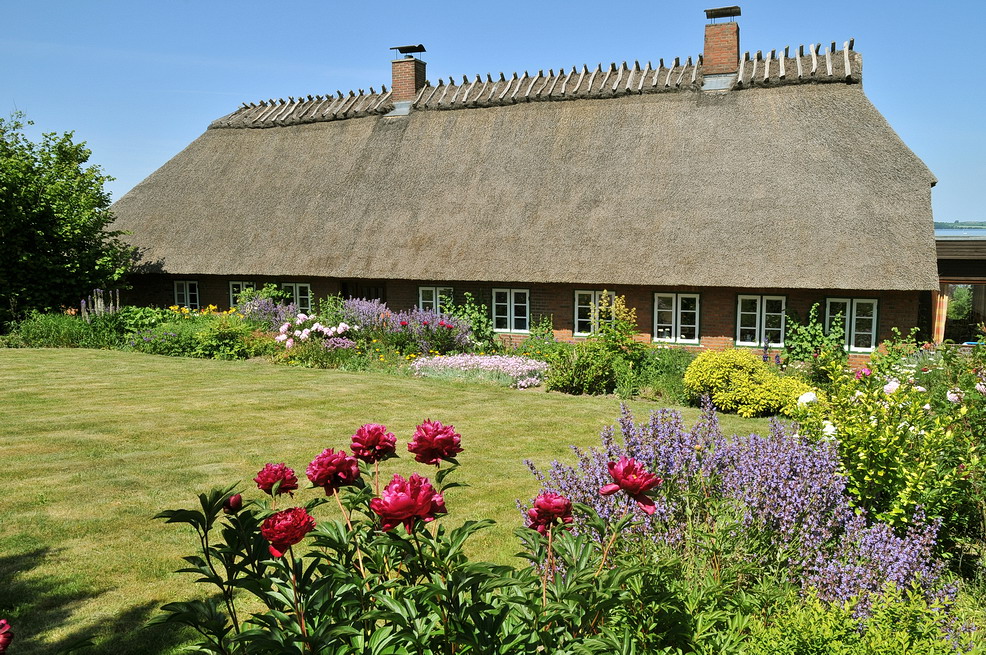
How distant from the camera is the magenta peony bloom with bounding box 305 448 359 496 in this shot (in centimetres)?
278

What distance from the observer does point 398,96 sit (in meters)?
20.1

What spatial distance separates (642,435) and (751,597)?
142 cm

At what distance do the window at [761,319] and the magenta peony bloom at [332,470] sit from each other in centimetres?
1283

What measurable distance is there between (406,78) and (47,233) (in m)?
10.4

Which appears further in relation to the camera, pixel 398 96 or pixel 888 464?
pixel 398 96

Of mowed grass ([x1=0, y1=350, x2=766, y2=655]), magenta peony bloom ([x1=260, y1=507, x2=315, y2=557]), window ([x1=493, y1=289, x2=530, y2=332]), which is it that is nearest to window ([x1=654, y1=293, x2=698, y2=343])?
window ([x1=493, y1=289, x2=530, y2=332])

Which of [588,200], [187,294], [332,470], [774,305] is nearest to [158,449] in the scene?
[332,470]

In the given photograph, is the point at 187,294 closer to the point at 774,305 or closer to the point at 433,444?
the point at 774,305

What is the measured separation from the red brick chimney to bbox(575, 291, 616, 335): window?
28.1ft

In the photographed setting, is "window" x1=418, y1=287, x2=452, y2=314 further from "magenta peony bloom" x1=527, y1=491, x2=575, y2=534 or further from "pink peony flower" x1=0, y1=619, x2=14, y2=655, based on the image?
"pink peony flower" x1=0, y1=619, x2=14, y2=655

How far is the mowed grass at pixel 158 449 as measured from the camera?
4.90 metres

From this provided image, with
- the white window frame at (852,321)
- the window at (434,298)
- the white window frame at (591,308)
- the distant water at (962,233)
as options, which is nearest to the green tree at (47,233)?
the window at (434,298)

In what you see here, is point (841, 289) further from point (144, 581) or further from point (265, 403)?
point (144, 581)

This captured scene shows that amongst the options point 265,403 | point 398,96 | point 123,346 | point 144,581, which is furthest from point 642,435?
point 398,96
